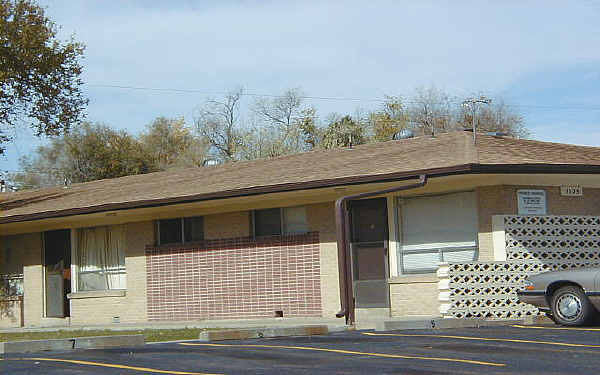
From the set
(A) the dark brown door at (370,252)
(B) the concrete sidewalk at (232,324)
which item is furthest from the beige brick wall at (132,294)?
(A) the dark brown door at (370,252)

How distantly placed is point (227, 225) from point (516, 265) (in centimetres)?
715

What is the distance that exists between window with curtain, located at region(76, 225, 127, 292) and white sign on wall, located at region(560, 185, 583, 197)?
36.4 feet

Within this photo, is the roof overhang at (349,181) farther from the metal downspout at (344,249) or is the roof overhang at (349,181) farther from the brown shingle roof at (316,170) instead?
the metal downspout at (344,249)

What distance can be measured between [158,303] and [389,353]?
12.1m

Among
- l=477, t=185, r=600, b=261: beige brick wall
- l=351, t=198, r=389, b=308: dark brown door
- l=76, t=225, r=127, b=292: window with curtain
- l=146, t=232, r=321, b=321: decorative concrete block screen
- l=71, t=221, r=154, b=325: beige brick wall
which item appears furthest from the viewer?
l=76, t=225, r=127, b=292: window with curtain

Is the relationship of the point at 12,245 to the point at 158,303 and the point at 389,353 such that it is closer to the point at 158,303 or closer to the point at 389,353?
the point at 158,303

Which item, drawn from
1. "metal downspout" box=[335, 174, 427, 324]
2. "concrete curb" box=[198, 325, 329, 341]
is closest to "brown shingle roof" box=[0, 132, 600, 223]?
"metal downspout" box=[335, 174, 427, 324]

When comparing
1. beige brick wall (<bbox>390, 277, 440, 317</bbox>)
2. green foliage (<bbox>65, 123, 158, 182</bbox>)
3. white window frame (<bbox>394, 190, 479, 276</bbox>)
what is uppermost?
green foliage (<bbox>65, 123, 158, 182</bbox>)

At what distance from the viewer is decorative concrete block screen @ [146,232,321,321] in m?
20.7

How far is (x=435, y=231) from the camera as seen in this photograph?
62.8 feet

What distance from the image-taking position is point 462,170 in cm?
1708

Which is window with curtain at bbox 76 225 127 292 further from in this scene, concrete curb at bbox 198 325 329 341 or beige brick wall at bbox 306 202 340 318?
concrete curb at bbox 198 325 329 341

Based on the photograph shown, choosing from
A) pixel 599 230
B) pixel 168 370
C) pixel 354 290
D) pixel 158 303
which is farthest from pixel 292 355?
pixel 158 303

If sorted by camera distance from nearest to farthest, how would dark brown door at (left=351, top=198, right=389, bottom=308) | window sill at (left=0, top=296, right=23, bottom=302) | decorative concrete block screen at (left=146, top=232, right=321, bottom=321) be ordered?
dark brown door at (left=351, top=198, right=389, bottom=308) → decorative concrete block screen at (left=146, top=232, right=321, bottom=321) → window sill at (left=0, top=296, right=23, bottom=302)
